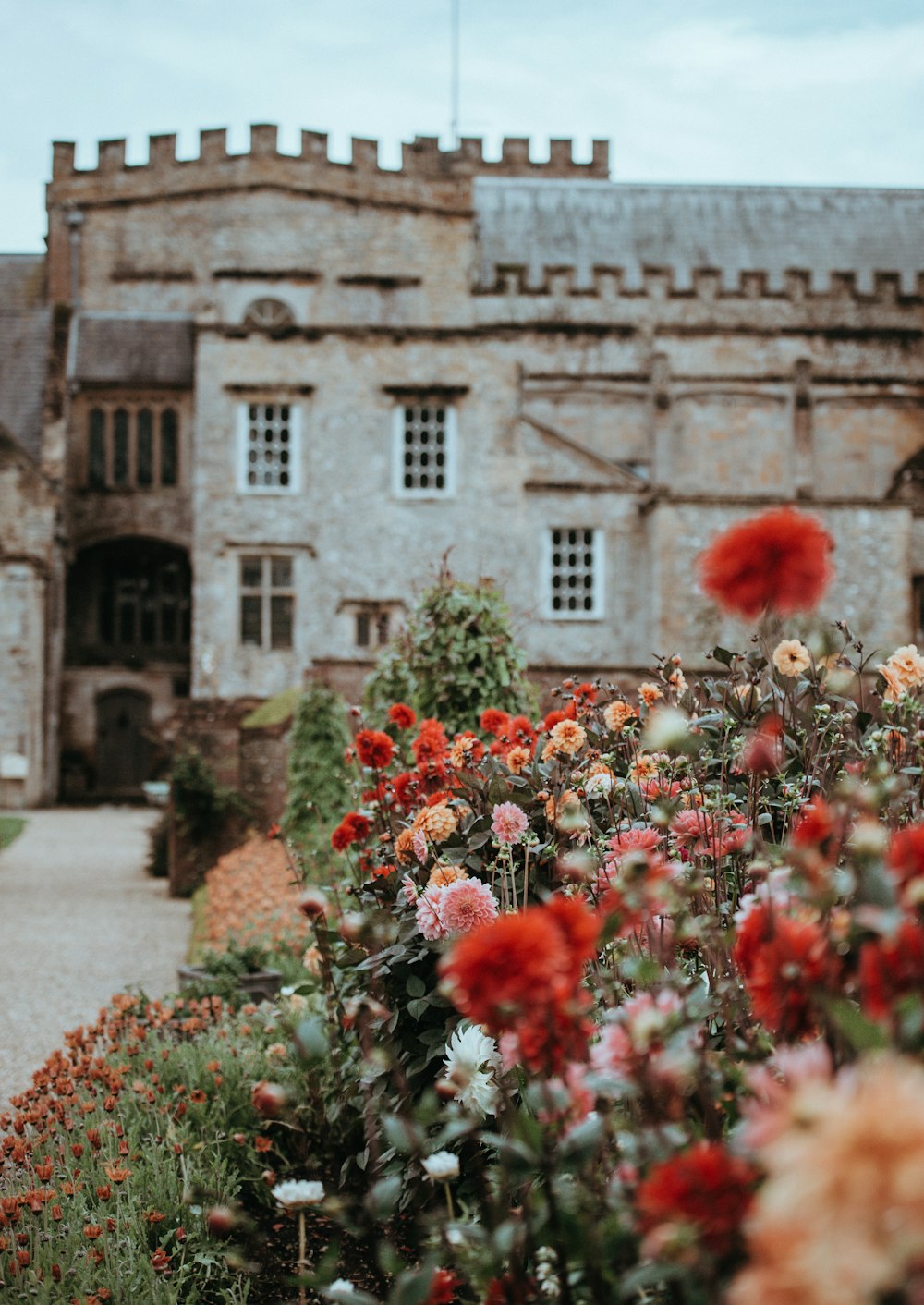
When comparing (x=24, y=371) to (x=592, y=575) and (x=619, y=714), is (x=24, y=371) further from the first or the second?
(x=619, y=714)

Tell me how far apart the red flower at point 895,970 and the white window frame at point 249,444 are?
22.3 meters

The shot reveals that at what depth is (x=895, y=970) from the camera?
4.39 ft

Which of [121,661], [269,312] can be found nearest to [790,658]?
[121,661]

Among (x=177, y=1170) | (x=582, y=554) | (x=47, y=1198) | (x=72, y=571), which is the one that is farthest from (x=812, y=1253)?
(x=72, y=571)

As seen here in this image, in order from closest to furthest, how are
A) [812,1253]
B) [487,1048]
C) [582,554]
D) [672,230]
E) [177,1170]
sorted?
[812,1253], [487,1048], [177,1170], [582,554], [672,230]

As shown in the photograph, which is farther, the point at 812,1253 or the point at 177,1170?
the point at 177,1170

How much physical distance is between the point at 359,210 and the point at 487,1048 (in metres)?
28.5

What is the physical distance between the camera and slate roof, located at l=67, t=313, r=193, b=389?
28547 mm

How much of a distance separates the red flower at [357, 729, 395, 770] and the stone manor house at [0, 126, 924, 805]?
16.6 m

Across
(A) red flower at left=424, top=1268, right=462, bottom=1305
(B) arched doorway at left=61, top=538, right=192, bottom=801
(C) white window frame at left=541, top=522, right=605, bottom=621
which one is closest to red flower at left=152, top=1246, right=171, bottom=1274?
(A) red flower at left=424, top=1268, right=462, bottom=1305

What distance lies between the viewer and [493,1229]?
1.68 metres

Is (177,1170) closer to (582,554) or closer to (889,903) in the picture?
(889,903)

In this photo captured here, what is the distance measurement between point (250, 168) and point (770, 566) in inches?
1207

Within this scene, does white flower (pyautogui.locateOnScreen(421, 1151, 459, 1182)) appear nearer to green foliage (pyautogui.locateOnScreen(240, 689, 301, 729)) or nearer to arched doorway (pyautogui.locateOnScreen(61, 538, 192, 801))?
green foliage (pyautogui.locateOnScreen(240, 689, 301, 729))
